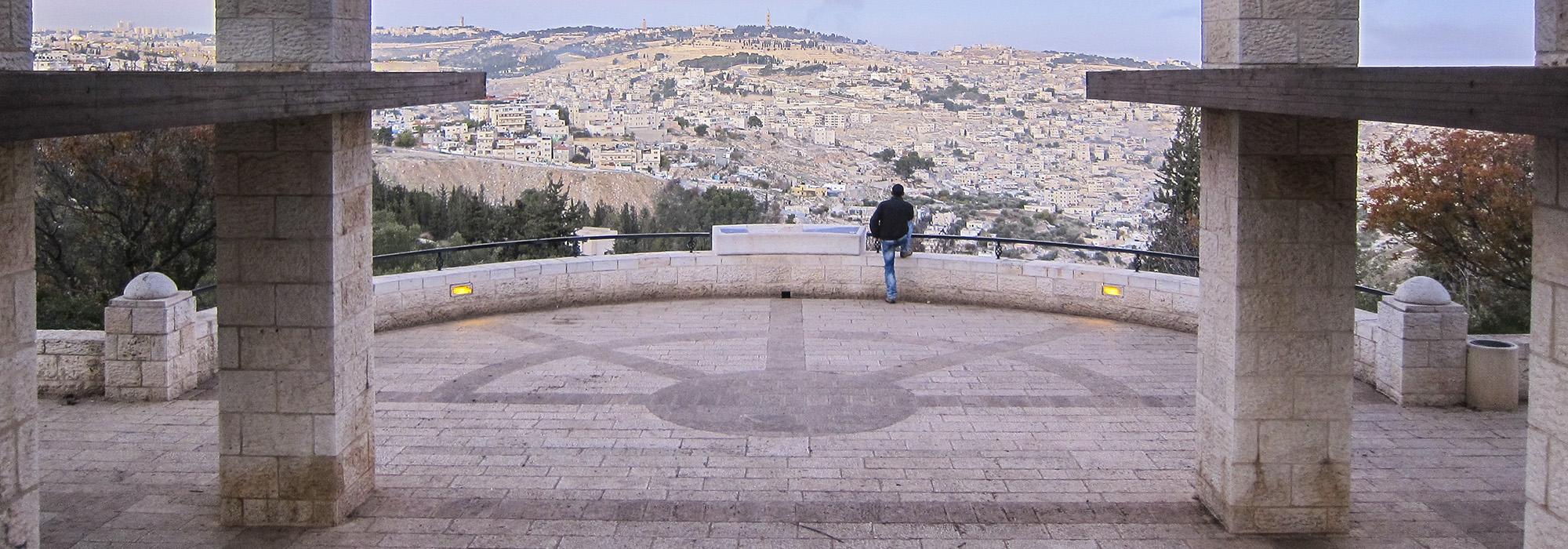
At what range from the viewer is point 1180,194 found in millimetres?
23062

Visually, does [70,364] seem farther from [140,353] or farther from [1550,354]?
[1550,354]

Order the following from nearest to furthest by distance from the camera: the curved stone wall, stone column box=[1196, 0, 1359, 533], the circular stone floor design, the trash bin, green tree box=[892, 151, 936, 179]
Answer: stone column box=[1196, 0, 1359, 533] → the trash bin → the circular stone floor design → the curved stone wall → green tree box=[892, 151, 936, 179]

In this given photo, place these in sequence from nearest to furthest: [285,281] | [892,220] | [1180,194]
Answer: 1. [285,281]
2. [892,220]
3. [1180,194]

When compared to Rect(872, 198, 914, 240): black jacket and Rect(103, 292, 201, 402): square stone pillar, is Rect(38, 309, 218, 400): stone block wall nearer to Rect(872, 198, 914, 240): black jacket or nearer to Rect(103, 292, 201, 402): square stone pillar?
Rect(103, 292, 201, 402): square stone pillar

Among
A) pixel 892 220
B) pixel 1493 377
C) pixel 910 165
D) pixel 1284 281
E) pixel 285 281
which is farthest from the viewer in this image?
pixel 910 165

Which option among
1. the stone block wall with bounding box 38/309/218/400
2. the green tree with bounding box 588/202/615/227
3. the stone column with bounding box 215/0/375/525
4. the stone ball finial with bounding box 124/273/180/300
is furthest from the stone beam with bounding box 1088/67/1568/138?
the green tree with bounding box 588/202/615/227

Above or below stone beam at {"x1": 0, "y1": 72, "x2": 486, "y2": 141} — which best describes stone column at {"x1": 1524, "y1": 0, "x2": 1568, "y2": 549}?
below

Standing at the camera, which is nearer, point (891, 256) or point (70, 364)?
point (70, 364)

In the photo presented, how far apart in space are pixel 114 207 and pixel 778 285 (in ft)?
30.9

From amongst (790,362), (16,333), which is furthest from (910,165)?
(16,333)

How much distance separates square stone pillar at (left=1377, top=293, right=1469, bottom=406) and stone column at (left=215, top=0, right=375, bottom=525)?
7.61 metres

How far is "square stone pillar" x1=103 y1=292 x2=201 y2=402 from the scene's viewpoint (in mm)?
9625

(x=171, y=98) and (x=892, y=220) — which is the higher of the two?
(x=171, y=98)

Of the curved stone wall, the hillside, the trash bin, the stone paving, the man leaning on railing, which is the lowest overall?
the stone paving
